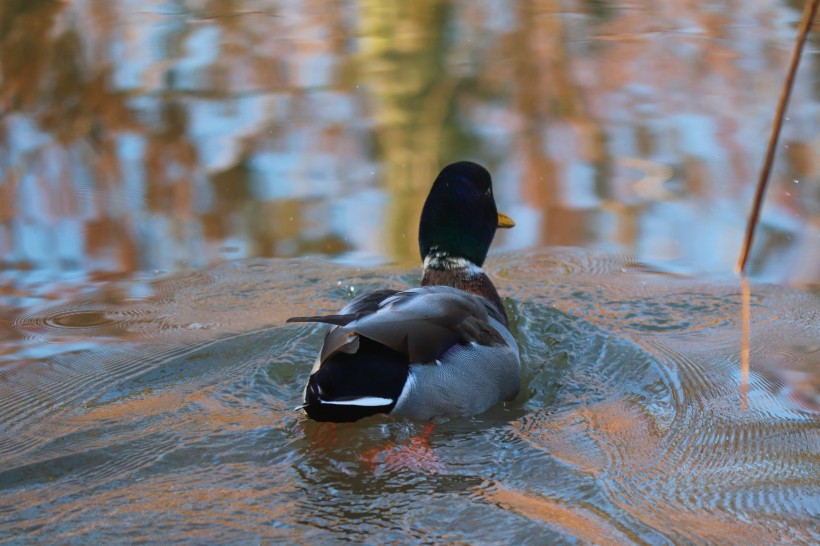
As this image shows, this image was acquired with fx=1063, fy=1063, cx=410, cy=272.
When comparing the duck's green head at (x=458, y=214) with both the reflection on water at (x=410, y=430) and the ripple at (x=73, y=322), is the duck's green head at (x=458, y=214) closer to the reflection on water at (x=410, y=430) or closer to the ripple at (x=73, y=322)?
the reflection on water at (x=410, y=430)

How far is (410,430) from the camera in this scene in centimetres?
432

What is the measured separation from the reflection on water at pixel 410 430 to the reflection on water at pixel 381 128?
2.38ft

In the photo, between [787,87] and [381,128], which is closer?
[787,87]

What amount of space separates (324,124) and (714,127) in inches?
126

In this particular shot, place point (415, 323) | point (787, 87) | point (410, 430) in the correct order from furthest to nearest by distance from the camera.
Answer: point (415, 323), point (410, 430), point (787, 87)

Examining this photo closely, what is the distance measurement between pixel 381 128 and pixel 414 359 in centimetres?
485

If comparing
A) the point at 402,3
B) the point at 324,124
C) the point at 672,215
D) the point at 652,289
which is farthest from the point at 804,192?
the point at 402,3

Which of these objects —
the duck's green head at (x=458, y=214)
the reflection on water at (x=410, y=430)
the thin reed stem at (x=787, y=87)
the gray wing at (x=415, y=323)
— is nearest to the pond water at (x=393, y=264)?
the reflection on water at (x=410, y=430)

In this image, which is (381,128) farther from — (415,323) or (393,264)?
(415,323)

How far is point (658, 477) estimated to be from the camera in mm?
3820

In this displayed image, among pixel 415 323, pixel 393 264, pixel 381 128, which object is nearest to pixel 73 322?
pixel 393 264

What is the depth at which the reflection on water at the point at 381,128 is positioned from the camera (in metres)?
6.83

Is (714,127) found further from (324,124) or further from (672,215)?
(324,124)

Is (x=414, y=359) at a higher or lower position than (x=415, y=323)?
lower
